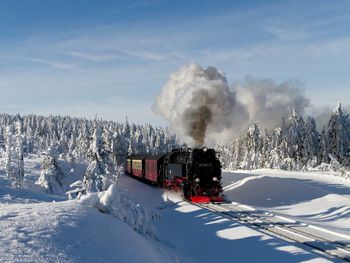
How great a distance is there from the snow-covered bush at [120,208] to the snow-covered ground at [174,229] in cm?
59

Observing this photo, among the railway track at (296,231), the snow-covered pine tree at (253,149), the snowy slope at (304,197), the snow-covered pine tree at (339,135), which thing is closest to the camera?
the railway track at (296,231)

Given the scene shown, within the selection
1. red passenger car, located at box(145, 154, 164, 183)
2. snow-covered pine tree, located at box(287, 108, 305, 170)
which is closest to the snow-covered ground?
red passenger car, located at box(145, 154, 164, 183)

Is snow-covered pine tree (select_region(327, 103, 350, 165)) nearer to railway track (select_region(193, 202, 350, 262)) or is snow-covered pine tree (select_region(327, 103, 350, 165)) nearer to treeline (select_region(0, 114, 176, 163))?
treeline (select_region(0, 114, 176, 163))

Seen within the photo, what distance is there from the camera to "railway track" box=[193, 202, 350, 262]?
16.2m

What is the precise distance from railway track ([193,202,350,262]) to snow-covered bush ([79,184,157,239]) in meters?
5.99

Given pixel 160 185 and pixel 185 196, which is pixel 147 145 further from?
pixel 185 196

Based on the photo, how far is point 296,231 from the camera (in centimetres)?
1950

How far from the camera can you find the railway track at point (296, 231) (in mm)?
16188

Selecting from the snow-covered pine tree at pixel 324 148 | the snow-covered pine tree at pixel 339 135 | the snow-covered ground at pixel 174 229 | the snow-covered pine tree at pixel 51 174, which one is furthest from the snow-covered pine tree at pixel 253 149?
the snow-covered pine tree at pixel 51 174

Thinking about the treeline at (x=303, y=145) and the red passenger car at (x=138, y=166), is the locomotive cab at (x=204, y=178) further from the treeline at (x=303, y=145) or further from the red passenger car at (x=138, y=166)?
the treeline at (x=303, y=145)

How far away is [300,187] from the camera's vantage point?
33.4m

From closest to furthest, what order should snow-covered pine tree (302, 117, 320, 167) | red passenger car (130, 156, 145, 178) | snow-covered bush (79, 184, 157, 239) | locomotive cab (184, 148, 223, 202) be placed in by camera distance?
snow-covered bush (79, 184, 157, 239) < locomotive cab (184, 148, 223, 202) < red passenger car (130, 156, 145, 178) < snow-covered pine tree (302, 117, 320, 167)

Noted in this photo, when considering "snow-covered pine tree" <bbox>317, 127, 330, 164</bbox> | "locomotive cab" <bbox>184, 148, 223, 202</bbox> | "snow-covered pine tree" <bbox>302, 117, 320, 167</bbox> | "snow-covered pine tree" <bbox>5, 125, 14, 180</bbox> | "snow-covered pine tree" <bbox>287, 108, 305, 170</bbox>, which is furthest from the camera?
"snow-covered pine tree" <bbox>287, 108, 305, 170</bbox>

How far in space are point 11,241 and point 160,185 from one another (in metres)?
32.3
